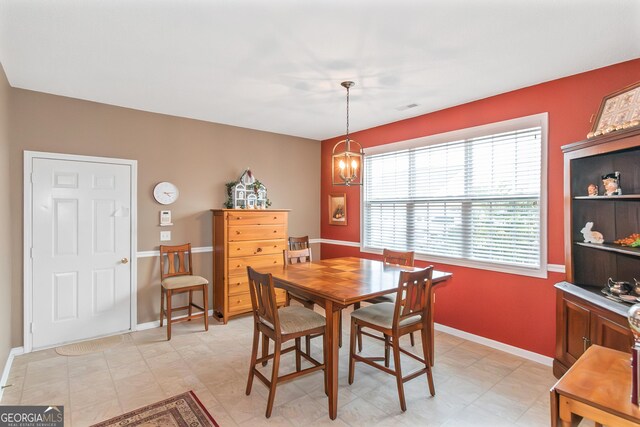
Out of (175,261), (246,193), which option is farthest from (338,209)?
(175,261)

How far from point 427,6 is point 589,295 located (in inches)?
88.7

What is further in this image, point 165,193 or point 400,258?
point 165,193

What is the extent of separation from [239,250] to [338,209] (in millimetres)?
1837

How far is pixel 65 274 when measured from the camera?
349cm

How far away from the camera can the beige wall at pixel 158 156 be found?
129 inches

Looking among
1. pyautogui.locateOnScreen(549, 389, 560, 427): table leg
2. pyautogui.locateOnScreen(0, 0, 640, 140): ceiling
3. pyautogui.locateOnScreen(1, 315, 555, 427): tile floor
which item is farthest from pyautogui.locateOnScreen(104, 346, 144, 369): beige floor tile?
pyautogui.locateOnScreen(549, 389, 560, 427): table leg

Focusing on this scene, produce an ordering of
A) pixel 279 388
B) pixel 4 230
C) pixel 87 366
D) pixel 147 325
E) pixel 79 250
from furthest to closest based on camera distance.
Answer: pixel 147 325, pixel 79 250, pixel 87 366, pixel 4 230, pixel 279 388

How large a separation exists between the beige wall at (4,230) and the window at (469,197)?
4.00 m

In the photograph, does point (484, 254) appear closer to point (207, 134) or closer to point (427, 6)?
point (427, 6)

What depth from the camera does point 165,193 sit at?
4.09 metres

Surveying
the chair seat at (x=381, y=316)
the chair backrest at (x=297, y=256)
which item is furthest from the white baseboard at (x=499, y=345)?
the chair backrest at (x=297, y=256)

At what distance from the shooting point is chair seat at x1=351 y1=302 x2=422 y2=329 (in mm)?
2496

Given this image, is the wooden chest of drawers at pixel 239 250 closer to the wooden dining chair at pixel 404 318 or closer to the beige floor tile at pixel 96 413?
the beige floor tile at pixel 96 413

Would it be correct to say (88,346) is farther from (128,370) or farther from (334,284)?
(334,284)
